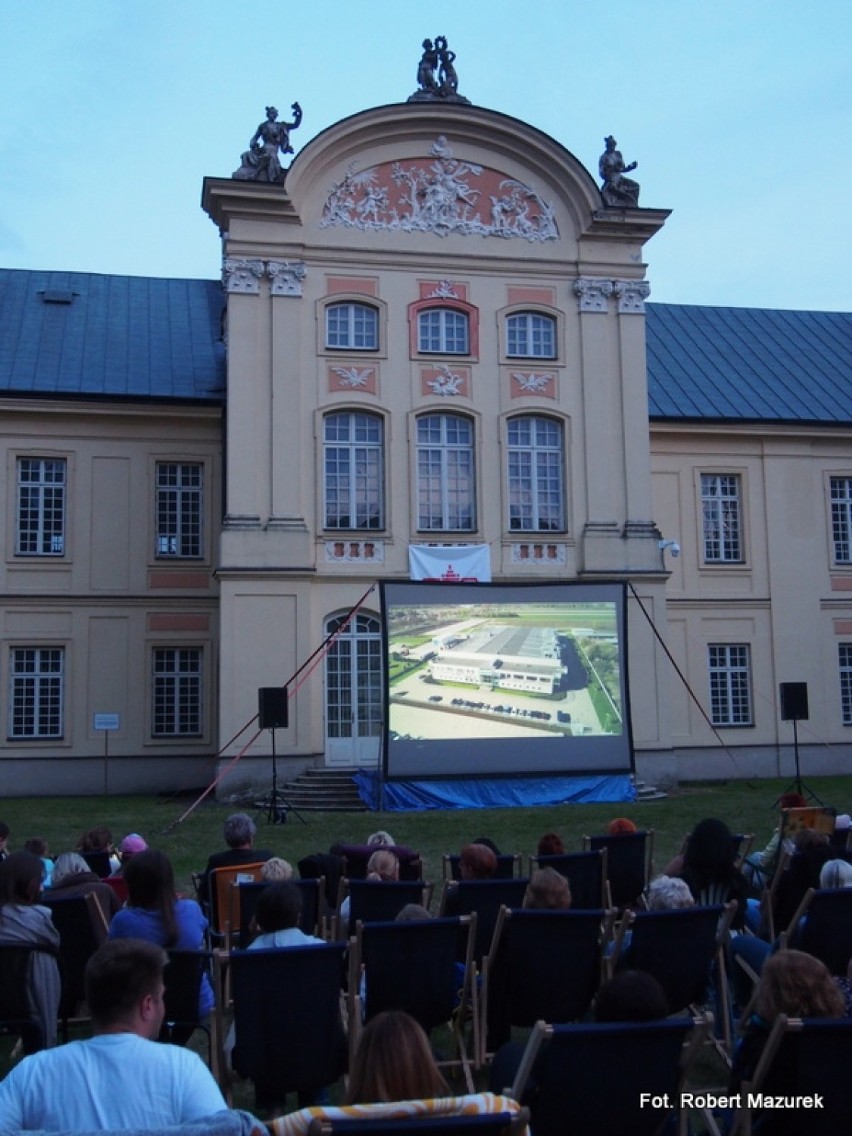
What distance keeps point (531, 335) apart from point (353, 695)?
7157 mm

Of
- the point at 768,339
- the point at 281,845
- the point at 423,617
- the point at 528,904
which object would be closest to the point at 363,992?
the point at 528,904

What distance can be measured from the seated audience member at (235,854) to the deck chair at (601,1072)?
4.10 metres

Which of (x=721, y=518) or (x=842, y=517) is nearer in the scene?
(x=721, y=518)

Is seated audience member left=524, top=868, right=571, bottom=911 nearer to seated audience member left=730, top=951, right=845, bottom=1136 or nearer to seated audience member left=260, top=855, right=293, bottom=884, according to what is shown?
seated audience member left=260, top=855, right=293, bottom=884

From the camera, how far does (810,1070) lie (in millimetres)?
3525

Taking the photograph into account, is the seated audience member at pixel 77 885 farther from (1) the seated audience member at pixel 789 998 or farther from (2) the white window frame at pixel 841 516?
(2) the white window frame at pixel 841 516

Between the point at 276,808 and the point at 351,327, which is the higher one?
the point at 351,327

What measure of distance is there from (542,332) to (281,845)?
11593mm

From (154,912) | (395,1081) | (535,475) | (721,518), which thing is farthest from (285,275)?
(395,1081)

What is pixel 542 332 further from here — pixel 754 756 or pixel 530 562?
pixel 754 756

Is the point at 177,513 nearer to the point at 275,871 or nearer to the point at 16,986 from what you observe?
the point at 275,871

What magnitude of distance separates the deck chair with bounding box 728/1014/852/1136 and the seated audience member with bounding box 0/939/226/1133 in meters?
1.60

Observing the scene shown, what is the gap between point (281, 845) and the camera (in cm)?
1395

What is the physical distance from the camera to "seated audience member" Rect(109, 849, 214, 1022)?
5.41 meters
